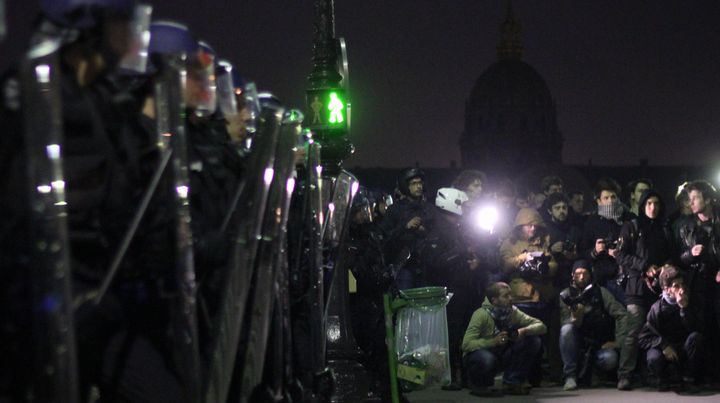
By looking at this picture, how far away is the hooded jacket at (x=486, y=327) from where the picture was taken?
12.4 metres

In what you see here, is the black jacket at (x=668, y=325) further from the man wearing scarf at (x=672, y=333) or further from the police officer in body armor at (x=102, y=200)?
the police officer in body armor at (x=102, y=200)

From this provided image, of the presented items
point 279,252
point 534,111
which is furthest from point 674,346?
point 534,111

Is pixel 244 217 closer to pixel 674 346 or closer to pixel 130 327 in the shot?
pixel 130 327

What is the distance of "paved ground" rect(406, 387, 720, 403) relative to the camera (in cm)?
1165

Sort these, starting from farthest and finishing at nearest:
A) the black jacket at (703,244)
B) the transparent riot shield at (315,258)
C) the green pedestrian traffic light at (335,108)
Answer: the black jacket at (703,244)
the green pedestrian traffic light at (335,108)
the transparent riot shield at (315,258)

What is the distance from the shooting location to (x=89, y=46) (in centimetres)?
418

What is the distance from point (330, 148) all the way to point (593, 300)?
3.26m

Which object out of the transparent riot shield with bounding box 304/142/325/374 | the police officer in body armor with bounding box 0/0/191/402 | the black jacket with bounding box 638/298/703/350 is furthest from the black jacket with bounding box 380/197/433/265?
the police officer in body armor with bounding box 0/0/191/402

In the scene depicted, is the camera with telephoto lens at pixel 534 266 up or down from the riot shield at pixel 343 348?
up

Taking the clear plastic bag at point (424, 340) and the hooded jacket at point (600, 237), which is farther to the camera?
the hooded jacket at point (600, 237)

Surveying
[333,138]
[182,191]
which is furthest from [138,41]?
[333,138]

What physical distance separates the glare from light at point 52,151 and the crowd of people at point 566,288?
834 centimetres

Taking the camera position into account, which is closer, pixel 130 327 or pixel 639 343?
pixel 130 327

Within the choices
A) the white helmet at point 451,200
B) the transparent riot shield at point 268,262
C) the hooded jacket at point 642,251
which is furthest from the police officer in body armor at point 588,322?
the transparent riot shield at point 268,262
